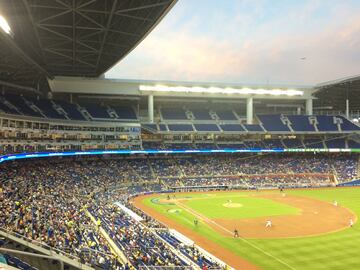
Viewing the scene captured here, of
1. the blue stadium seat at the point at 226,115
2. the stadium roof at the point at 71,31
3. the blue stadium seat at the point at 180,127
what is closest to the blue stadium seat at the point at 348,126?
the blue stadium seat at the point at 226,115

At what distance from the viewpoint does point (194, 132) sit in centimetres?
8800

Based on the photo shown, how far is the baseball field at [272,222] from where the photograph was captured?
101 ft

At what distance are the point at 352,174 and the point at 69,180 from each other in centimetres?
6360

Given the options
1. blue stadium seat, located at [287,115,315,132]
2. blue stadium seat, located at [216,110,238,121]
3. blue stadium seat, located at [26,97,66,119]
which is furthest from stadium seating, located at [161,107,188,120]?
blue stadium seat, located at [26,97,66,119]

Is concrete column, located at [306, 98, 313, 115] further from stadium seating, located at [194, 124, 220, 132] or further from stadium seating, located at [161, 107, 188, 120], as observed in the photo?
stadium seating, located at [161, 107, 188, 120]

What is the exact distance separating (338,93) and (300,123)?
12643 mm

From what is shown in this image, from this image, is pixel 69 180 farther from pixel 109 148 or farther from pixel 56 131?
pixel 109 148

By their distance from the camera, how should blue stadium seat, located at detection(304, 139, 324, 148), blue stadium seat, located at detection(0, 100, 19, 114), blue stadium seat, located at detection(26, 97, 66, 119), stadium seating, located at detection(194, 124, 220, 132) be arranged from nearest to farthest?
1. blue stadium seat, located at detection(0, 100, 19, 114)
2. blue stadium seat, located at detection(26, 97, 66, 119)
3. stadium seating, located at detection(194, 124, 220, 132)
4. blue stadium seat, located at detection(304, 139, 324, 148)

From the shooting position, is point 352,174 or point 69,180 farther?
point 352,174

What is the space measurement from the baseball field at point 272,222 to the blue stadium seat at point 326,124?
28.3 metres

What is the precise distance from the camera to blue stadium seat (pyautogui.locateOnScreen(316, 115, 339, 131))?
9465 centimetres

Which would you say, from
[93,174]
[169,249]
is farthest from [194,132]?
[169,249]

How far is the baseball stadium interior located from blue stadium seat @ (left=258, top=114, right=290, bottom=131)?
1.76 feet

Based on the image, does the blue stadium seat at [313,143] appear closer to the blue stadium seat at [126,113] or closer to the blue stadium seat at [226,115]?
the blue stadium seat at [226,115]
